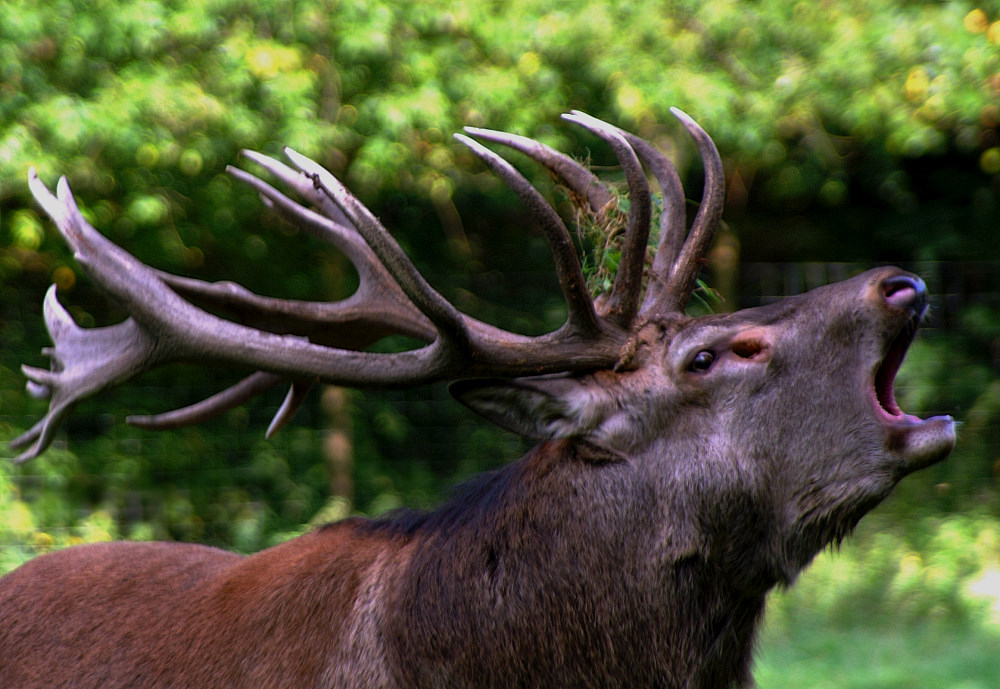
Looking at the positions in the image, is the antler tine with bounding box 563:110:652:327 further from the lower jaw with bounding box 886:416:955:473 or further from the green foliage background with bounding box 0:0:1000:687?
A: the green foliage background with bounding box 0:0:1000:687

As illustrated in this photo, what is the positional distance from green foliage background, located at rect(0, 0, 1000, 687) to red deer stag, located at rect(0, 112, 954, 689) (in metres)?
3.39

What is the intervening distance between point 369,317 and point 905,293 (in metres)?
1.42

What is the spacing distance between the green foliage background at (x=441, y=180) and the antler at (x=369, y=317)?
133 inches

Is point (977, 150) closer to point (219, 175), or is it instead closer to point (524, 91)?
point (524, 91)

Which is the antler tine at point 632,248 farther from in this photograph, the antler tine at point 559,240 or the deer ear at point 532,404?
the deer ear at point 532,404

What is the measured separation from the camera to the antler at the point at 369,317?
8.38ft

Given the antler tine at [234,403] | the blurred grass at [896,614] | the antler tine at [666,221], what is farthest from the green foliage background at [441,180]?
the antler tine at [234,403]

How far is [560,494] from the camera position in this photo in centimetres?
252

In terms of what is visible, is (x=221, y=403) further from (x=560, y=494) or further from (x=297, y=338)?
(x=560, y=494)

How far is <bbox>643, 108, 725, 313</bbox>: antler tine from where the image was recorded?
2.89m

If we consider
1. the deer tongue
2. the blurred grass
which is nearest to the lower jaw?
the deer tongue

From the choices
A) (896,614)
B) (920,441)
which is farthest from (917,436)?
(896,614)

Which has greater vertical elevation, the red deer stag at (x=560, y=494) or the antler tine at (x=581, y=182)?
the antler tine at (x=581, y=182)

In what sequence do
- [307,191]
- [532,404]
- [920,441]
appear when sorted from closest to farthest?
[920,441]
[532,404]
[307,191]
